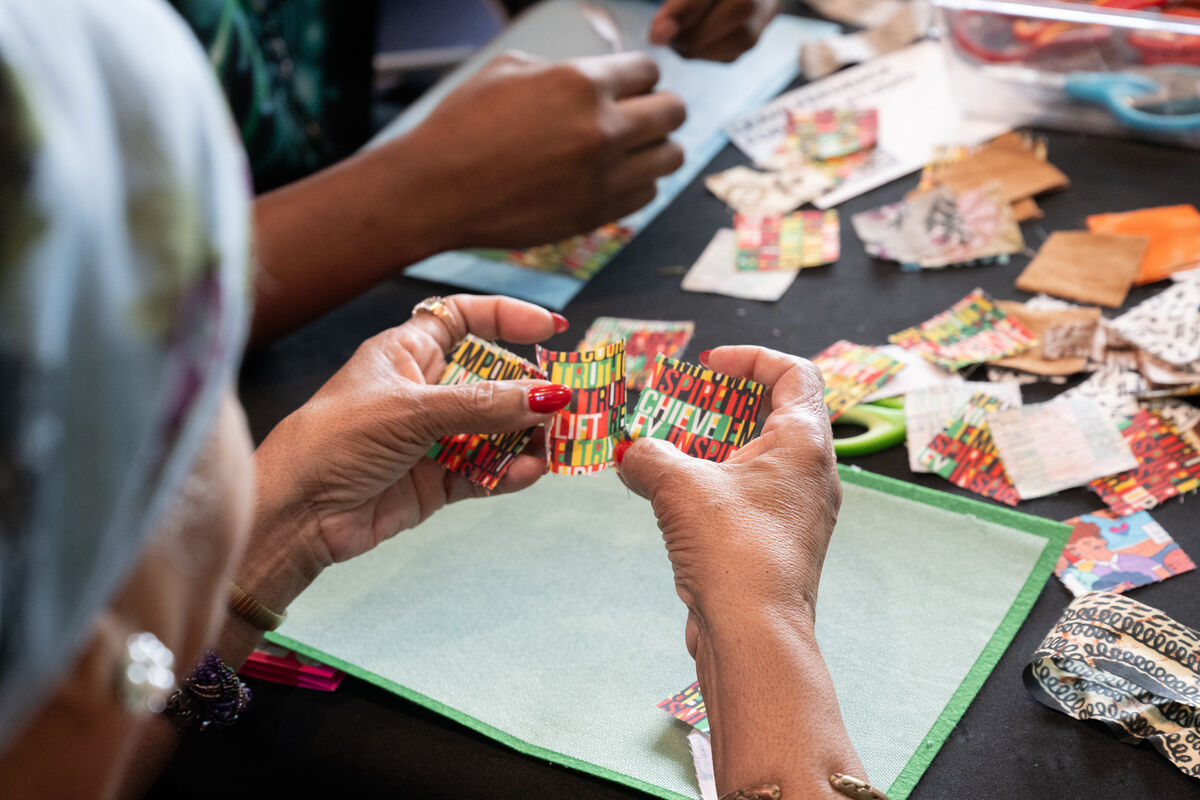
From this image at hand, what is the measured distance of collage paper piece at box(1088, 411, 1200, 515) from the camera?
1.00 meters

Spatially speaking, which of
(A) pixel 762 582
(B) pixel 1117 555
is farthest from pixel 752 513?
(B) pixel 1117 555

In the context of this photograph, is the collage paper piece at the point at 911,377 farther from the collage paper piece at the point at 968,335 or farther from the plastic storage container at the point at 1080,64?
the plastic storage container at the point at 1080,64

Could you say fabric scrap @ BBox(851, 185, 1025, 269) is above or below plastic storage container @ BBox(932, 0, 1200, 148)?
below

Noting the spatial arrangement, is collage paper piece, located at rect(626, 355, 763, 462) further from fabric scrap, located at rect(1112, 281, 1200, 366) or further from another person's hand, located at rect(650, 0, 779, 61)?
another person's hand, located at rect(650, 0, 779, 61)

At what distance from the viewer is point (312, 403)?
3.20 feet

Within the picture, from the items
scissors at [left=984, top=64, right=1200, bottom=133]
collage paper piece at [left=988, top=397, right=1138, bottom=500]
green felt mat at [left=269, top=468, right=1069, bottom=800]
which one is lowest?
green felt mat at [left=269, top=468, right=1069, bottom=800]

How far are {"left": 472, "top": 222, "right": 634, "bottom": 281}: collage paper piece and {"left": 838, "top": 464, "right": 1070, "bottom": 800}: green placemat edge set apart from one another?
21.0 inches

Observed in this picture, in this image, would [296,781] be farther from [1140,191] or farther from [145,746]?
[1140,191]

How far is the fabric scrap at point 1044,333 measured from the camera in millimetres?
1146

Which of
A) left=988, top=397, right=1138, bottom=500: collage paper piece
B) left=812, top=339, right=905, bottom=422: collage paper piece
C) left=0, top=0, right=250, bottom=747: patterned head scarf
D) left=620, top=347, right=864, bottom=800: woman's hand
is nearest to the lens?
left=0, top=0, right=250, bottom=747: patterned head scarf

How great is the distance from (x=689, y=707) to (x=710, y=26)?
116 cm

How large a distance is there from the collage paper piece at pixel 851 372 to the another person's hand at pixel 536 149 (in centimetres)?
41

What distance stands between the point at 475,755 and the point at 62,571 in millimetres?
584

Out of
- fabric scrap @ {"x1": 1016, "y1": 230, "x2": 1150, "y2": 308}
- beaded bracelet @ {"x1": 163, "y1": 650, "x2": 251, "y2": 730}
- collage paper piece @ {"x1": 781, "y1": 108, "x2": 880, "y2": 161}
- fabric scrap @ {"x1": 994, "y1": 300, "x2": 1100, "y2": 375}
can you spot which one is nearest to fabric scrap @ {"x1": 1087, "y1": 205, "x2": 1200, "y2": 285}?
fabric scrap @ {"x1": 1016, "y1": 230, "x2": 1150, "y2": 308}
